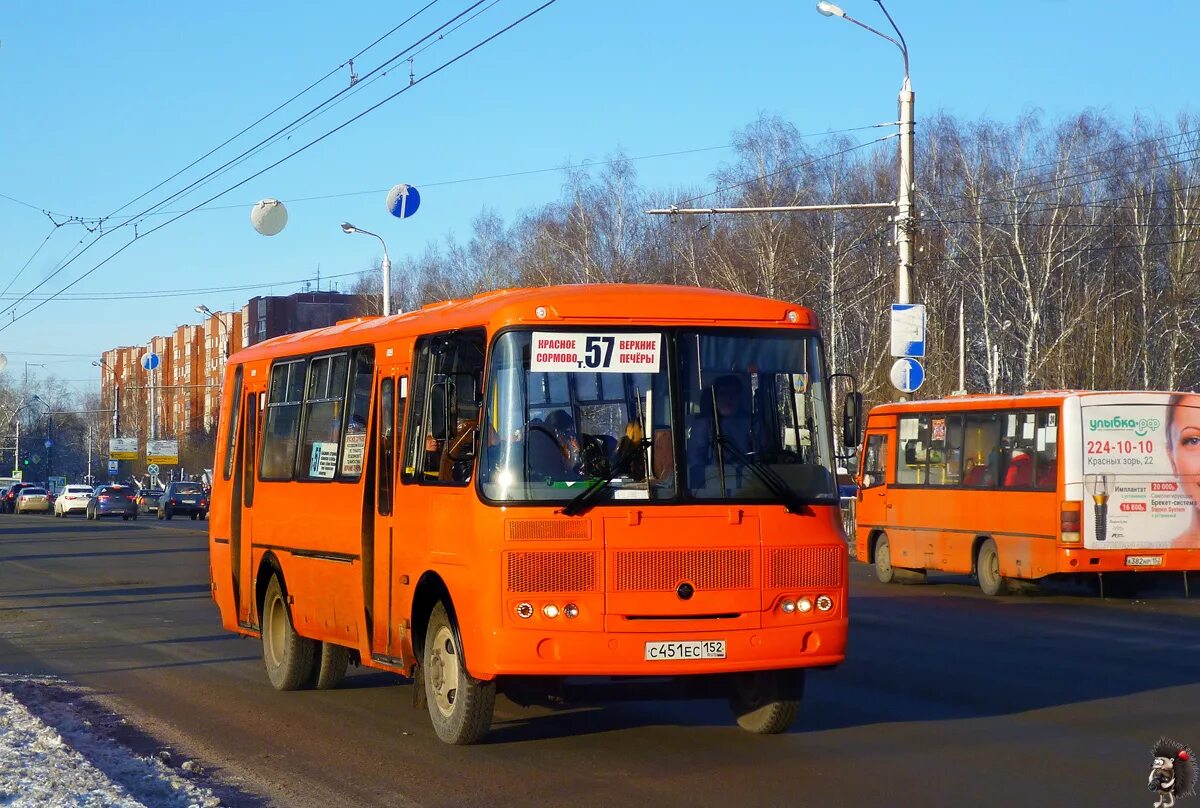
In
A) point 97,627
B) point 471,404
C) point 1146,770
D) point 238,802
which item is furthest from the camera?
point 97,627

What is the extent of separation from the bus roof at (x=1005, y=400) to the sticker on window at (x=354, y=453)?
12.0 metres

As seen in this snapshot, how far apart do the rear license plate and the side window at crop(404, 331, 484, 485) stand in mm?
1450

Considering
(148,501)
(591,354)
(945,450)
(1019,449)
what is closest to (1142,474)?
(1019,449)

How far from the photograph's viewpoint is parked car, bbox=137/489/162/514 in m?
74.6

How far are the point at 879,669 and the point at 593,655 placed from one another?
492 centimetres

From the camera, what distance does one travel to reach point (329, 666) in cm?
1223

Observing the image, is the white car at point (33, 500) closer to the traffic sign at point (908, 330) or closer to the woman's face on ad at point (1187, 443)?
the traffic sign at point (908, 330)

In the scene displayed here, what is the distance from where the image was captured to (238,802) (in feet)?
26.0

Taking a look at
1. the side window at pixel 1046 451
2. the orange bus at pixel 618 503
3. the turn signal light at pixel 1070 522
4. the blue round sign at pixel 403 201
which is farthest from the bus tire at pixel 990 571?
the blue round sign at pixel 403 201

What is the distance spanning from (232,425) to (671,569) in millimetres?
6384

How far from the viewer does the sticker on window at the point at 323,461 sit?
1152cm

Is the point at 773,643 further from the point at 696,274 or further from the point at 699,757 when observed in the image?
the point at 696,274

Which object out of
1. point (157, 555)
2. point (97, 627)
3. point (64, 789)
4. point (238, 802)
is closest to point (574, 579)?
point (238, 802)

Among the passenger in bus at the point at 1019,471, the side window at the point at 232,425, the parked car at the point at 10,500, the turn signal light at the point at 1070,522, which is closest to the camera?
the side window at the point at 232,425
